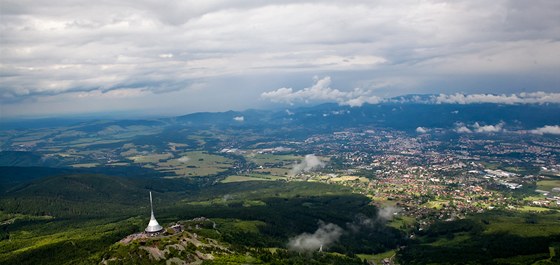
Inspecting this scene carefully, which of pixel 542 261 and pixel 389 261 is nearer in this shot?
pixel 542 261

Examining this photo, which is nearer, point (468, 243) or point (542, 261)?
point (542, 261)

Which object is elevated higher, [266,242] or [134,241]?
[134,241]

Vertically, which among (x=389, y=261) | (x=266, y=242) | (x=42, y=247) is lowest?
(x=389, y=261)

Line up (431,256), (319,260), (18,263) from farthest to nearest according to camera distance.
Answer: (431,256)
(319,260)
(18,263)

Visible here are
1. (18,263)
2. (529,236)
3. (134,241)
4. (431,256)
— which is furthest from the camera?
(529,236)

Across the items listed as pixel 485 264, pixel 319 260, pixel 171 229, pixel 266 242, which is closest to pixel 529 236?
pixel 485 264

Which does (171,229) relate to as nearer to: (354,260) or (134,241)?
(134,241)

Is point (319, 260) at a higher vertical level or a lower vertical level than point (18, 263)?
lower

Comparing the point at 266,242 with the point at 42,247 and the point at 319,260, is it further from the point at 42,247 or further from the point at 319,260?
the point at 42,247

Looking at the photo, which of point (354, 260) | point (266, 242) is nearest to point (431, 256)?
point (354, 260)

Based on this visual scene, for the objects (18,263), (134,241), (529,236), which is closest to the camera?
(134,241)
